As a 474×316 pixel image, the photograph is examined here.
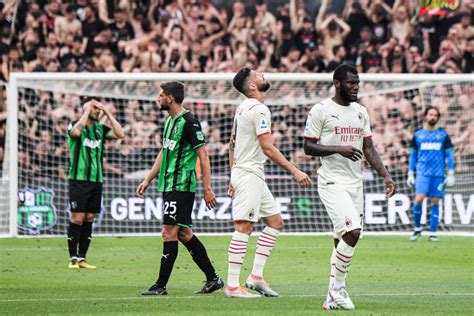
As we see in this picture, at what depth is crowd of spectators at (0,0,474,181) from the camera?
78.5ft

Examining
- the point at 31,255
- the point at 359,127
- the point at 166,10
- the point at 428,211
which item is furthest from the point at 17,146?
the point at 359,127

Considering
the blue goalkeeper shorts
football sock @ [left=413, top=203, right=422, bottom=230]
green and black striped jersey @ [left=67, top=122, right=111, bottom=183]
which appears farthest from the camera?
the blue goalkeeper shorts

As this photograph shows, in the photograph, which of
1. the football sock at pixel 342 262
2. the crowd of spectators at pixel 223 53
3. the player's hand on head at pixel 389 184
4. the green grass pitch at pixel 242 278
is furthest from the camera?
the crowd of spectators at pixel 223 53

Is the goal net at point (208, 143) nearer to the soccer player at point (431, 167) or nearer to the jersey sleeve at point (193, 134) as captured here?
the soccer player at point (431, 167)

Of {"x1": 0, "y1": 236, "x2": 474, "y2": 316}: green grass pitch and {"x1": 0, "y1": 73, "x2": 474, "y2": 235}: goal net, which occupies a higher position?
{"x1": 0, "y1": 73, "x2": 474, "y2": 235}: goal net

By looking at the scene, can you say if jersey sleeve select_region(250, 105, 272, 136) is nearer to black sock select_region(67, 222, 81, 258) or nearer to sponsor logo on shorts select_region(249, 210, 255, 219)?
sponsor logo on shorts select_region(249, 210, 255, 219)

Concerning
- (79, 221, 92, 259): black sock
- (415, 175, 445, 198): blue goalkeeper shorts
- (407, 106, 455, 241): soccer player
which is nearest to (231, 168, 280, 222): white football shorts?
(79, 221, 92, 259): black sock

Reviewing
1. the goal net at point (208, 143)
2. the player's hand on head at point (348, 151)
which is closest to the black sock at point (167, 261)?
the player's hand on head at point (348, 151)

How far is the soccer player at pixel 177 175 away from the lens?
472 inches

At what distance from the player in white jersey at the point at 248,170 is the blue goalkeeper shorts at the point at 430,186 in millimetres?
10377

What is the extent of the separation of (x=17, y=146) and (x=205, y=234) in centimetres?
437

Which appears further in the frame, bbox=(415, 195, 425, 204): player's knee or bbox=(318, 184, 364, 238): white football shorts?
bbox=(415, 195, 425, 204): player's knee

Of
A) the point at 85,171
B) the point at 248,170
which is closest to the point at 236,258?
the point at 248,170

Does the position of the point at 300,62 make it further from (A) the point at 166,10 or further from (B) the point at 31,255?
(B) the point at 31,255
